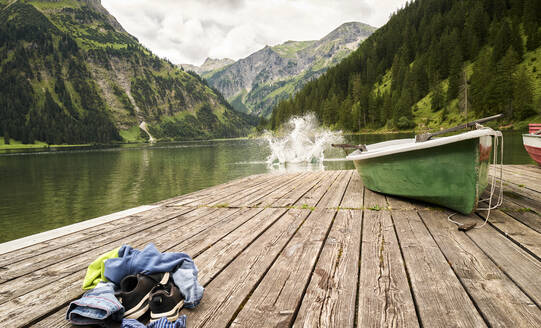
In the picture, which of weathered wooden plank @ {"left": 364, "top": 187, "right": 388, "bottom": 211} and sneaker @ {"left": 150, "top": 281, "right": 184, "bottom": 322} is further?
weathered wooden plank @ {"left": 364, "top": 187, "right": 388, "bottom": 211}

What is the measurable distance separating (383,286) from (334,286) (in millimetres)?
397

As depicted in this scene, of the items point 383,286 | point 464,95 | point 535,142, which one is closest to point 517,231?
point 383,286

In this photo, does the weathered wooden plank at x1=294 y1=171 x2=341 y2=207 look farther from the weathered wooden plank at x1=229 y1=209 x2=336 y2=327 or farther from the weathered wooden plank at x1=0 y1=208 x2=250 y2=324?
the weathered wooden plank at x1=0 y1=208 x2=250 y2=324

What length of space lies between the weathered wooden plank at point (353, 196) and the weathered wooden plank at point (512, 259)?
75.2 inches

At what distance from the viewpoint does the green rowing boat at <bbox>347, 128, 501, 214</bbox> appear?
3.71 m

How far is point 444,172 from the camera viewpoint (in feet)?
13.3

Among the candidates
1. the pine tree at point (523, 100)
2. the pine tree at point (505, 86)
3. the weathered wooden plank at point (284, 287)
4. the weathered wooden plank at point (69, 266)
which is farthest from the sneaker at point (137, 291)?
the pine tree at point (505, 86)

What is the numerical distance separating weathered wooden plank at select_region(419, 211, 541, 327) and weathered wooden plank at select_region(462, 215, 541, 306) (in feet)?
0.19

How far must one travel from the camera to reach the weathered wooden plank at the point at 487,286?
1.75 m

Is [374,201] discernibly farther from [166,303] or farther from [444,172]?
[166,303]

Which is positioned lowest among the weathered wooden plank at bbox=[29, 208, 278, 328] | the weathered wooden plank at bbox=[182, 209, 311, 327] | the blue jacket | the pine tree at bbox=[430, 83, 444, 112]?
the weathered wooden plank at bbox=[29, 208, 278, 328]

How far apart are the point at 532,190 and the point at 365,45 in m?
150

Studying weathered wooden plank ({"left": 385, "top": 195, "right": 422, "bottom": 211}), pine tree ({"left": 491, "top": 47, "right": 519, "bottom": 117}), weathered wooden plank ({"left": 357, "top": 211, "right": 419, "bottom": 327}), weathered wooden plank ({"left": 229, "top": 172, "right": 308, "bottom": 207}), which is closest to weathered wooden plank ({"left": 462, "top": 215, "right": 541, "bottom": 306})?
weathered wooden plank ({"left": 357, "top": 211, "right": 419, "bottom": 327})

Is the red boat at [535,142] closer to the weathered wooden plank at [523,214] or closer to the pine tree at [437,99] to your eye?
the weathered wooden plank at [523,214]
